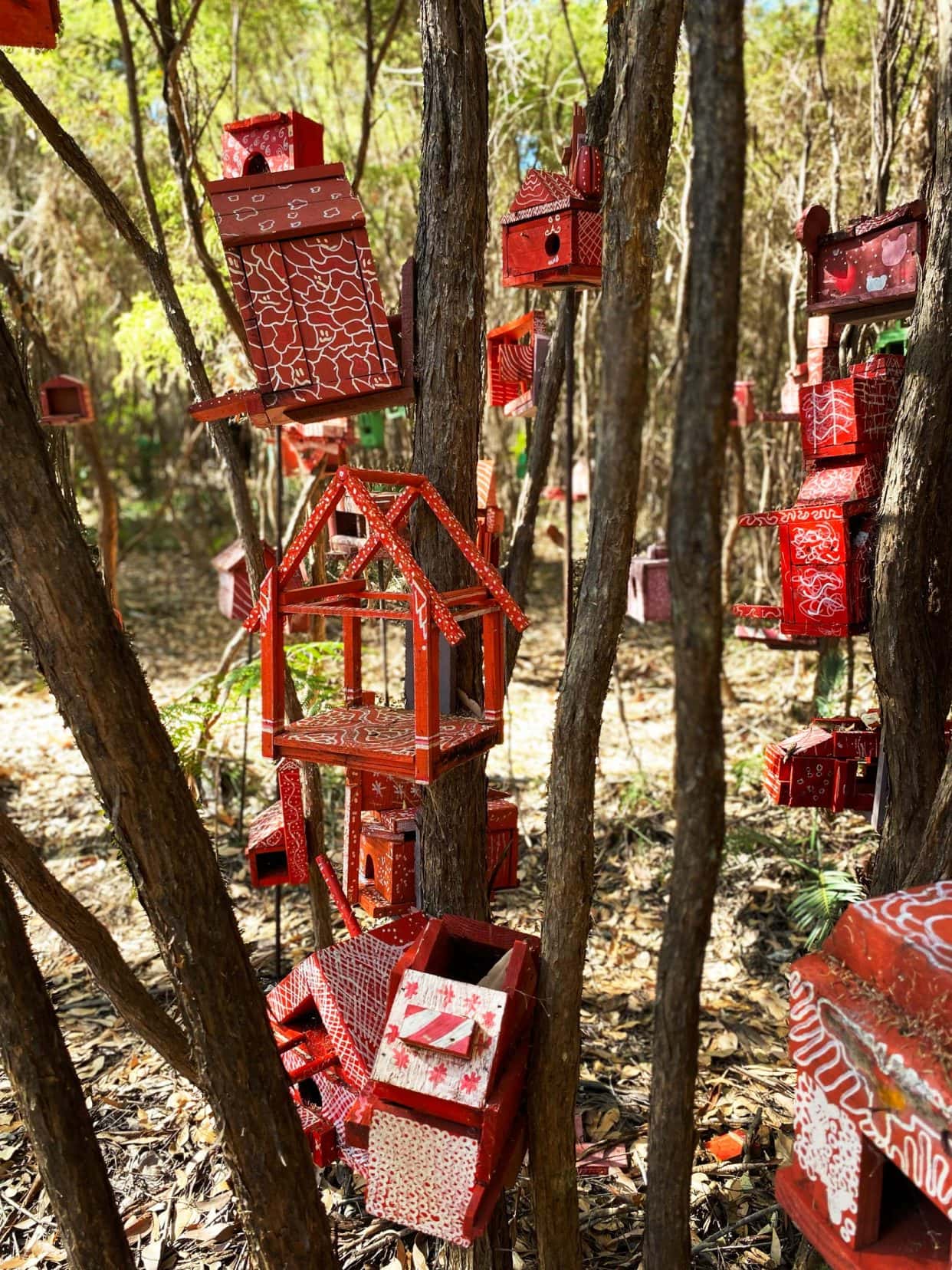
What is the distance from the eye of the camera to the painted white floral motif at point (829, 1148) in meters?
1.54

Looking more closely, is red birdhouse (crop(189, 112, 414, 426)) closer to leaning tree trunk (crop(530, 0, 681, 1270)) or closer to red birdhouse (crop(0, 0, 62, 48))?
red birdhouse (crop(0, 0, 62, 48))

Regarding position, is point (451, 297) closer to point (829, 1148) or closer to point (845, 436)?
point (845, 436)

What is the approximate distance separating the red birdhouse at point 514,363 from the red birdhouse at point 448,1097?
1.76 m

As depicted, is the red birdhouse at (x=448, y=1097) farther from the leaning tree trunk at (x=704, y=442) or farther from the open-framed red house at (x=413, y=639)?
the leaning tree trunk at (x=704, y=442)

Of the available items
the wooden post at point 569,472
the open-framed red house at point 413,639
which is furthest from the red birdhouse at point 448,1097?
the wooden post at point 569,472

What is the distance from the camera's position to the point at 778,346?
7926 millimetres

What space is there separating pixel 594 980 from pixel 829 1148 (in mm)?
2422

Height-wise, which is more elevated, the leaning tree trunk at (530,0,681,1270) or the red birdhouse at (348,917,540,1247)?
the leaning tree trunk at (530,0,681,1270)

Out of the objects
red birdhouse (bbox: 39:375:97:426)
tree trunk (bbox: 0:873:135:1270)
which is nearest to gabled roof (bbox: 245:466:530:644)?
tree trunk (bbox: 0:873:135:1270)

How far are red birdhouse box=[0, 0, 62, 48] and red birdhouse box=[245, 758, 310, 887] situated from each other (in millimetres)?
1638

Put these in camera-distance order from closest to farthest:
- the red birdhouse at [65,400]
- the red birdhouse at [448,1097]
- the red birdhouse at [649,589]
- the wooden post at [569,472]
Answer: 1. the red birdhouse at [448,1097]
2. the wooden post at [569,472]
3. the red birdhouse at [65,400]
4. the red birdhouse at [649,589]

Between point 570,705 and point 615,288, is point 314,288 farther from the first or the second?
point 570,705

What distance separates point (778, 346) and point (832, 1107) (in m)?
7.23

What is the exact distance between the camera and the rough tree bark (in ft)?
7.00
